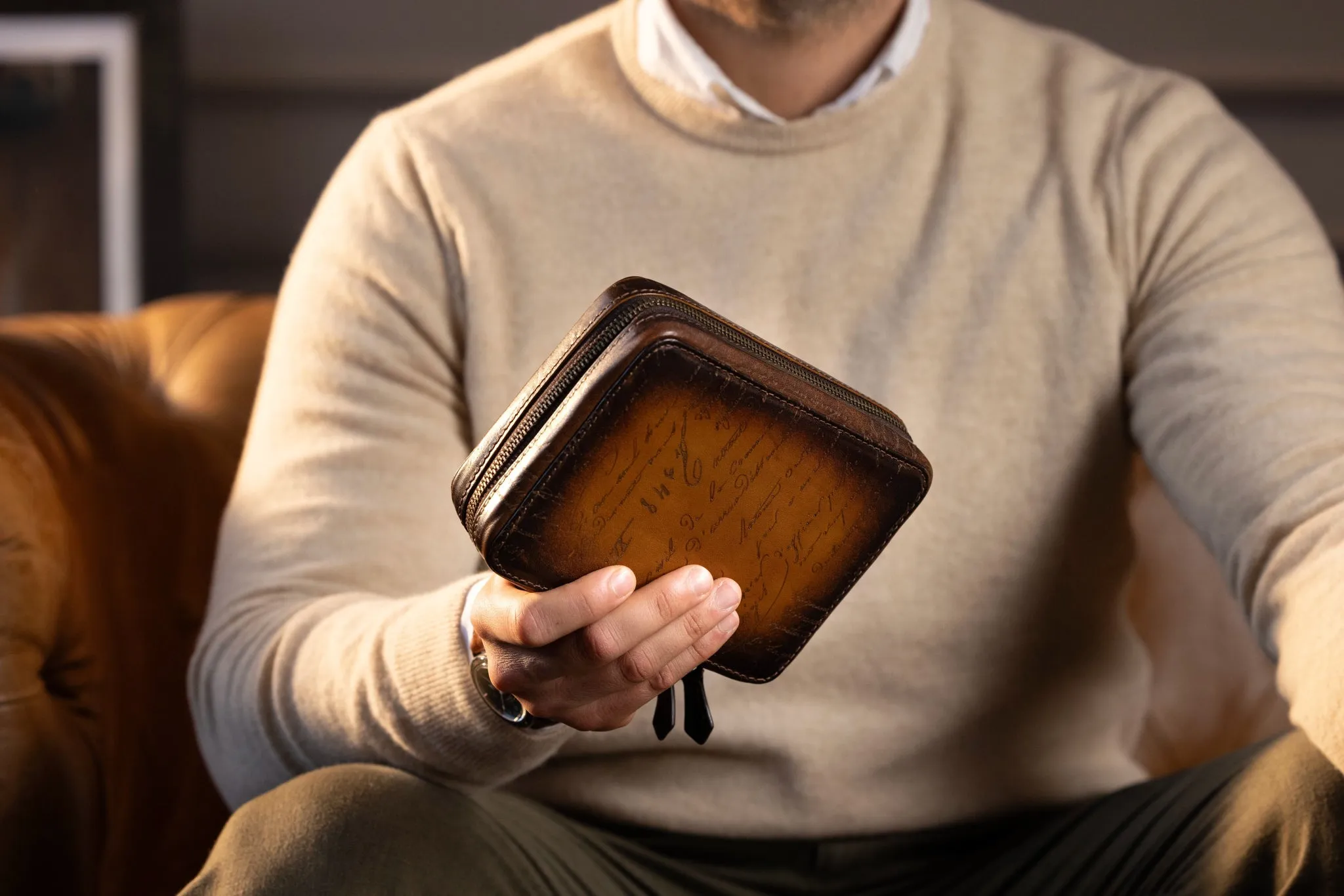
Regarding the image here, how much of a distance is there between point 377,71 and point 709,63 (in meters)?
0.70

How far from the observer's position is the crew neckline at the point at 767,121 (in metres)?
0.97

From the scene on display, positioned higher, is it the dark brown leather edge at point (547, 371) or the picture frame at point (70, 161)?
the dark brown leather edge at point (547, 371)

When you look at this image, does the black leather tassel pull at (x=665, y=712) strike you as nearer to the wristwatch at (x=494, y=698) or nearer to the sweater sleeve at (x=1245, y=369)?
the wristwatch at (x=494, y=698)

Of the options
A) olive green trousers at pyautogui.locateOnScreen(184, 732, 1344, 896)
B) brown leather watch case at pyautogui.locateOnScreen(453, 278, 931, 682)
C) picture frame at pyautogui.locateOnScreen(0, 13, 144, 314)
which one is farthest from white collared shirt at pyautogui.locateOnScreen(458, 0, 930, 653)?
picture frame at pyautogui.locateOnScreen(0, 13, 144, 314)

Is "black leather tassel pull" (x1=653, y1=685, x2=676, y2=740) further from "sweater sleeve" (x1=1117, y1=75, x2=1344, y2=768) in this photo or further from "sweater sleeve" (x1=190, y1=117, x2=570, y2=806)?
"sweater sleeve" (x1=1117, y1=75, x2=1344, y2=768)

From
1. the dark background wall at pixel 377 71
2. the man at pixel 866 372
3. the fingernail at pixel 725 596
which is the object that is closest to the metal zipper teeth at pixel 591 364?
the fingernail at pixel 725 596

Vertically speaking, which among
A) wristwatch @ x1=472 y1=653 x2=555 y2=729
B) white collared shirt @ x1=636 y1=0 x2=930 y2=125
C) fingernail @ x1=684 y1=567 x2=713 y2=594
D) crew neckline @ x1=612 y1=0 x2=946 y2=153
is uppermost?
white collared shirt @ x1=636 y1=0 x2=930 y2=125

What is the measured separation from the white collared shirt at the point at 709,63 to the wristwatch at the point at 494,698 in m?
0.48

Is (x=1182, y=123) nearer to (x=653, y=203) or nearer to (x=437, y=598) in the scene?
(x=653, y=203)

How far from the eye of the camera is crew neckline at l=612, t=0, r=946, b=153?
3.18 ft

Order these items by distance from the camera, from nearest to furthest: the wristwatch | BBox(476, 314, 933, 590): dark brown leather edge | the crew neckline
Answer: BBox(476, 314, 933, 590): dark brown leather edge
the wristwatch
the crew neckline

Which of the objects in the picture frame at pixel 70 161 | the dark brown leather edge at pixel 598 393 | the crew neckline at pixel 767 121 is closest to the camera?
the dark brown leather edge at pixel 598 393

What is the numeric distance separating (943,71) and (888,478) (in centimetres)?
48

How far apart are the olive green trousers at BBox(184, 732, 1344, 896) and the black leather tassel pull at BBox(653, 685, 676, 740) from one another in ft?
0.41
